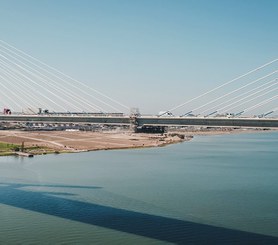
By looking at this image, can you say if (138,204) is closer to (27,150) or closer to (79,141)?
(27,150)

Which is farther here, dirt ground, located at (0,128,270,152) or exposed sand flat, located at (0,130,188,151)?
exposed sand flat, located at (0,130,188,151)

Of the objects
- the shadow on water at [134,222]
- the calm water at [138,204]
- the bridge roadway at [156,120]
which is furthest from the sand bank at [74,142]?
the shadow on water at [134,222]

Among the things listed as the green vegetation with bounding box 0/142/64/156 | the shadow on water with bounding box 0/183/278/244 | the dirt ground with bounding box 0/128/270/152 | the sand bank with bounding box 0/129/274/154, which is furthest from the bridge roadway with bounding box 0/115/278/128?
the shadow on water with bounding box 0/183/278/244

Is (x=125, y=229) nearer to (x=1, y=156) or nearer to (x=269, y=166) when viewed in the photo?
(x=269, y=166)

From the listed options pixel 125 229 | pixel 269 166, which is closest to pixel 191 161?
pixel 269 166

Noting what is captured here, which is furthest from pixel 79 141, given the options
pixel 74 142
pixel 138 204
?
pixel 138 204

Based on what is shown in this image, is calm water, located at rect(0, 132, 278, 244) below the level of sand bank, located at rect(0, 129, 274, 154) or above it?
below

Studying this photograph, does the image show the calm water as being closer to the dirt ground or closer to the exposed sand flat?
the dirt ground
